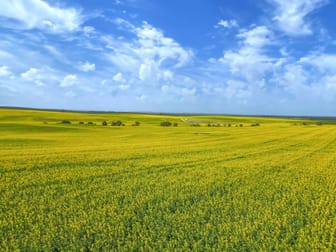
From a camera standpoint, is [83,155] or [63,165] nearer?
[63,165]

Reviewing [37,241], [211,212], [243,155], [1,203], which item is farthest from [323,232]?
[243,155]

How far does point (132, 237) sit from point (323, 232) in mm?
5403

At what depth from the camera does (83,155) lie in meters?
18.5

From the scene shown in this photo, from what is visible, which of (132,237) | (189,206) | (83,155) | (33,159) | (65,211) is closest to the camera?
(132,237)

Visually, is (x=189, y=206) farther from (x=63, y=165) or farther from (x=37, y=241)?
(x=63, y=165)

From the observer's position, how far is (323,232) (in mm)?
7020

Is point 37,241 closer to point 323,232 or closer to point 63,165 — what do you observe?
point 323,232

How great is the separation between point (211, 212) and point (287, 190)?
439 cm

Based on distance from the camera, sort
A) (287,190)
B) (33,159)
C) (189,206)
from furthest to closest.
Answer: (33,159) → (287,190) → (189,206)

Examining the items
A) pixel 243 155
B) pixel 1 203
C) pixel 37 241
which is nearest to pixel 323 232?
pixel 37 241

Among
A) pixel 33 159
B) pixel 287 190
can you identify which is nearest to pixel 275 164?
pixel 287 190

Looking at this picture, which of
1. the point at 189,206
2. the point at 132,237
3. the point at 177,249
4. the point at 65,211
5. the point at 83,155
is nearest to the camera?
the point at 177,249

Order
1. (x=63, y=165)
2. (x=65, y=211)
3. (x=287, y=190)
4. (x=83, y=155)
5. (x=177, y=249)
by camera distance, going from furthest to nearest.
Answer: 1. (x=83, y=155)
2. (x=63, y=165)
3. (x=287, y=190)
4. (x=65, y=211)
5. (x=177, y=249)

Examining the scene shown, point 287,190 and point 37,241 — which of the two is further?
point 287,190
